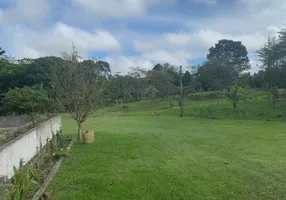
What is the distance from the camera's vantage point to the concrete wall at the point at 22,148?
5.44m

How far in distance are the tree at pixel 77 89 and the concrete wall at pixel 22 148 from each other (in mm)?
1613

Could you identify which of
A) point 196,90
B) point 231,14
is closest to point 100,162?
point 231,14

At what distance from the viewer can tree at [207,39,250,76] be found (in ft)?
194

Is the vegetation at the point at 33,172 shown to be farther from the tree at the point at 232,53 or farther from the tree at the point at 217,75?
the tree at the point at 232,53

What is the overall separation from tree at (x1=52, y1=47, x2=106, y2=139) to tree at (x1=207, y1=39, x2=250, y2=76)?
48637 millimetres

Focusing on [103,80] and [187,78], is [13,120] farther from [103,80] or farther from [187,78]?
[187,78]

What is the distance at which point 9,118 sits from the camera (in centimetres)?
1468

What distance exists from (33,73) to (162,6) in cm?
3707

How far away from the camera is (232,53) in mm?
64438

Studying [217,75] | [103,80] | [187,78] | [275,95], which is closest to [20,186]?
[103,80]

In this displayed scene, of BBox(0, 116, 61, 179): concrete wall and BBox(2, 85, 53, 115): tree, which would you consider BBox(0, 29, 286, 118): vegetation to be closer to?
BBox(2, 85, 53, 115): tree

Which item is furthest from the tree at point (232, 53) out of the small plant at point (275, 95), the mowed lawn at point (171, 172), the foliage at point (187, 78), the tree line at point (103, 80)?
the mowed lawn at point (171, 172)

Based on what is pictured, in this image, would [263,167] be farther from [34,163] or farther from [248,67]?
[248,67]

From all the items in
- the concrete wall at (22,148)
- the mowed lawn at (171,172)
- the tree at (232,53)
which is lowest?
the mowed lawn at (171,172)
